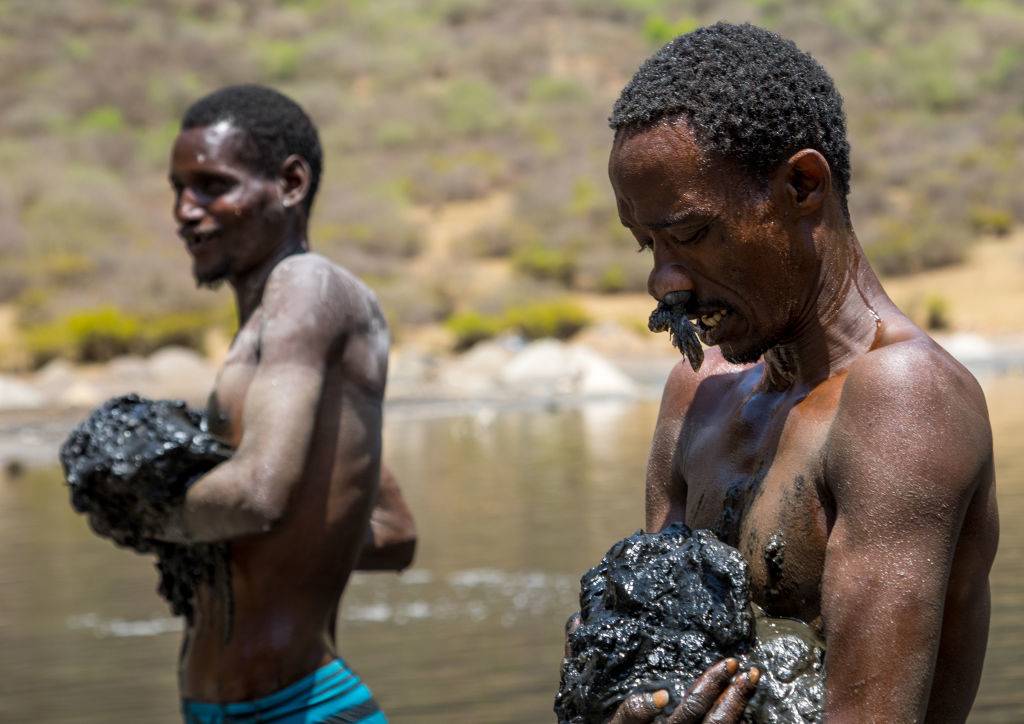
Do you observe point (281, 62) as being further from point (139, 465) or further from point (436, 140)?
point (139, 465)

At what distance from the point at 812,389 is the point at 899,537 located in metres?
0.26

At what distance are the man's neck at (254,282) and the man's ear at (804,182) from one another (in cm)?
151

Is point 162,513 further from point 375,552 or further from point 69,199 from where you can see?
point 69,199

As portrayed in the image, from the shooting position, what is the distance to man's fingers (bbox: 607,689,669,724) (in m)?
1.62

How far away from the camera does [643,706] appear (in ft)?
5.32

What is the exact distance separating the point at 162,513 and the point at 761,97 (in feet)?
4.78

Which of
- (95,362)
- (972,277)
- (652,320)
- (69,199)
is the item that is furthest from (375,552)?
(69,199)

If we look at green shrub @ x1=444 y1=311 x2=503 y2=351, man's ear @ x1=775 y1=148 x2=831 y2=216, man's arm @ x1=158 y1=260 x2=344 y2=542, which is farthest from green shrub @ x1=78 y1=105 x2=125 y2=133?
man's ear @ x1=775 y1=148 x2=831 y2=216

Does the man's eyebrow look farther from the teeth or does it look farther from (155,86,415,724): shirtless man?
(155,86,415,724): shirtless man

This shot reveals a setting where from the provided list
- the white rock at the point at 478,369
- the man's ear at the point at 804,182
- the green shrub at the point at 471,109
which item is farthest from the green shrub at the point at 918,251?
the man's ear at the point at 804,182

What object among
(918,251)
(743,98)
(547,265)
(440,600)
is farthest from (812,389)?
(547,265)

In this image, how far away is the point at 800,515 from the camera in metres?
1.73

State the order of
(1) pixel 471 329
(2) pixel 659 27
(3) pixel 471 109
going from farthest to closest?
1. (2) pixel 659 27
2. (3) pixel 471 109
3. (1) pixel 471 329

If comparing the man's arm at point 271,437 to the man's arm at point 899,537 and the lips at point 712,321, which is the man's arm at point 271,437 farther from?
the man's arm at point 899,537
